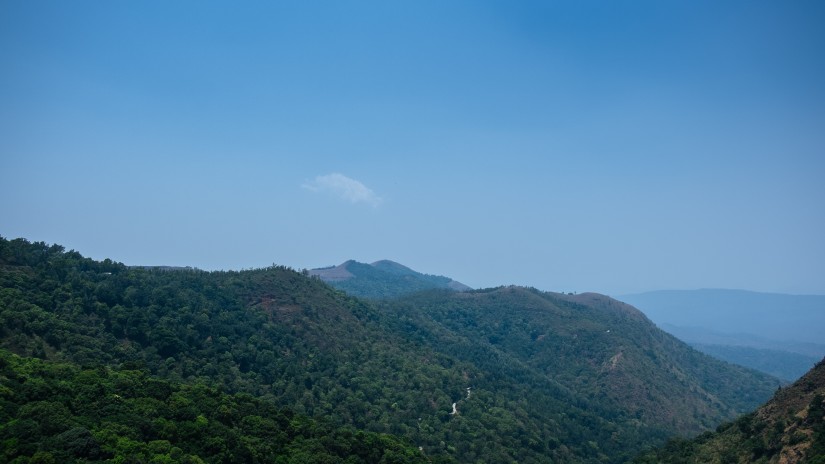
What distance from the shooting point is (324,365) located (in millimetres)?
70000

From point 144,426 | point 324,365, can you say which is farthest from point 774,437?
point 324,365

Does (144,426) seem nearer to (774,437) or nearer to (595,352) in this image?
(774,437)

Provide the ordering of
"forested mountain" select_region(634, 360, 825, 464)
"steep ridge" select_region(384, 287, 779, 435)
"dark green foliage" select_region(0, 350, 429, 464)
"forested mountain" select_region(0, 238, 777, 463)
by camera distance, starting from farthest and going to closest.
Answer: "steep ridge" select_region(384, 287, 779, 435) → "forested mountain" select_region(0, 238, 777, 463) → "forested mountain" select_region(634, 360, 825, 464) → "dark green foliage" select_region(0, 350, 429, 464)

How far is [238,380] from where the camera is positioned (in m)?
58.7

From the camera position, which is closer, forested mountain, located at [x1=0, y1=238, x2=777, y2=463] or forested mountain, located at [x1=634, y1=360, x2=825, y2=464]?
forested mountain, located at [x1=634, y1=360, x2=825, y2=464]

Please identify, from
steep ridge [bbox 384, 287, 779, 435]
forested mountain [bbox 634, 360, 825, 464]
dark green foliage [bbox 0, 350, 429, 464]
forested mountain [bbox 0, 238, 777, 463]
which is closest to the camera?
dark green foliage [bbox 0, 350, 429, 464]

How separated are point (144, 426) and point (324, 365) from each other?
38.9 m

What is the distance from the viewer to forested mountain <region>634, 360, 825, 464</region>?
36500 mm

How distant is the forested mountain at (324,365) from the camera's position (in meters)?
51.1

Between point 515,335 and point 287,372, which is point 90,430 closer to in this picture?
point 287,372

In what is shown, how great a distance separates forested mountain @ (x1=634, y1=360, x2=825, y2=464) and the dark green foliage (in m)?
26.7

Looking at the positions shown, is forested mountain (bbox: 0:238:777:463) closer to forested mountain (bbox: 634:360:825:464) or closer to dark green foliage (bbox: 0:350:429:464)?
dark green foliage (bbox: 0:350:429:464)

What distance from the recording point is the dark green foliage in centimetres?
2738

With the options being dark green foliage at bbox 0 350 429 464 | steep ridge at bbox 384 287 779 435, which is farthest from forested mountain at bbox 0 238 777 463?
steep ridge at bbox 384 287 779 435
